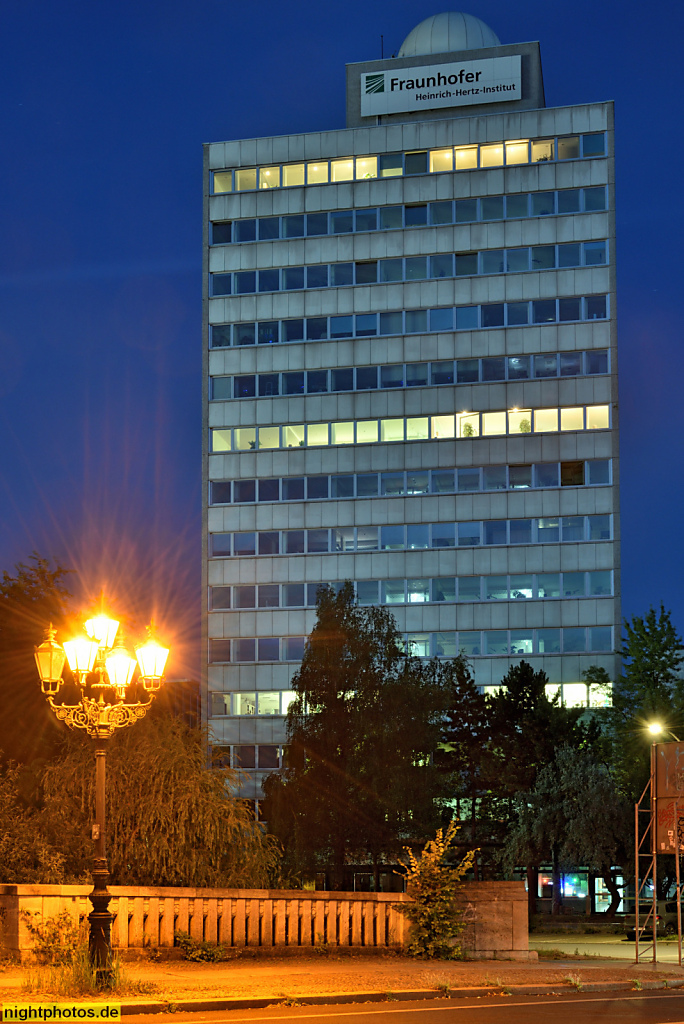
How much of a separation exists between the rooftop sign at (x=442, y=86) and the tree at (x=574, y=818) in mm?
43047

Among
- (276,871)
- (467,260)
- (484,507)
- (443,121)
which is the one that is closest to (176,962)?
(276,871)

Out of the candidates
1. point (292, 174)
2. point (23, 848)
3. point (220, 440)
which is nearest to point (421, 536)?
point (220, 440)

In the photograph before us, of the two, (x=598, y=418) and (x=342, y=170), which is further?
(x=342, y=170)

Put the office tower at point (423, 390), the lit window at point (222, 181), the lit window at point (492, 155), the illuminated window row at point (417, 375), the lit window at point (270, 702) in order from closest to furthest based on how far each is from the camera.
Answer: the office tower at point (423, 390) → the illuminated window row at point (417, 375) → the lit window at point (270, 702) → the lit window at point (492, 155) → the lit window at point (222, 181)

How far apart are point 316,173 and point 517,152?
1245 cm

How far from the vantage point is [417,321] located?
7506cm

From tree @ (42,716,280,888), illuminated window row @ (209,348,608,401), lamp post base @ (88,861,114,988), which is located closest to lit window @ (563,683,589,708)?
illuminated window row @ (209,348,608,401)

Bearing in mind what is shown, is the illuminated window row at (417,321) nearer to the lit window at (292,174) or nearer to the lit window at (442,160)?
the lit window at (442,160)

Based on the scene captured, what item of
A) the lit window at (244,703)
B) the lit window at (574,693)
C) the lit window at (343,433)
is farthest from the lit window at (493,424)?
the lit window at (244,703)

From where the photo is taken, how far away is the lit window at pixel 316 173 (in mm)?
77500

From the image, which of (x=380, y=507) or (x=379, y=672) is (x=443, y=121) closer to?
(x=380, y=507)

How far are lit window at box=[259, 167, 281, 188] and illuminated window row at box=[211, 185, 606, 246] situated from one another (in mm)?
2276

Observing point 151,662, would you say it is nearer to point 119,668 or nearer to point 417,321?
point 119,668

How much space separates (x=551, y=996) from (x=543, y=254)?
61701mm
